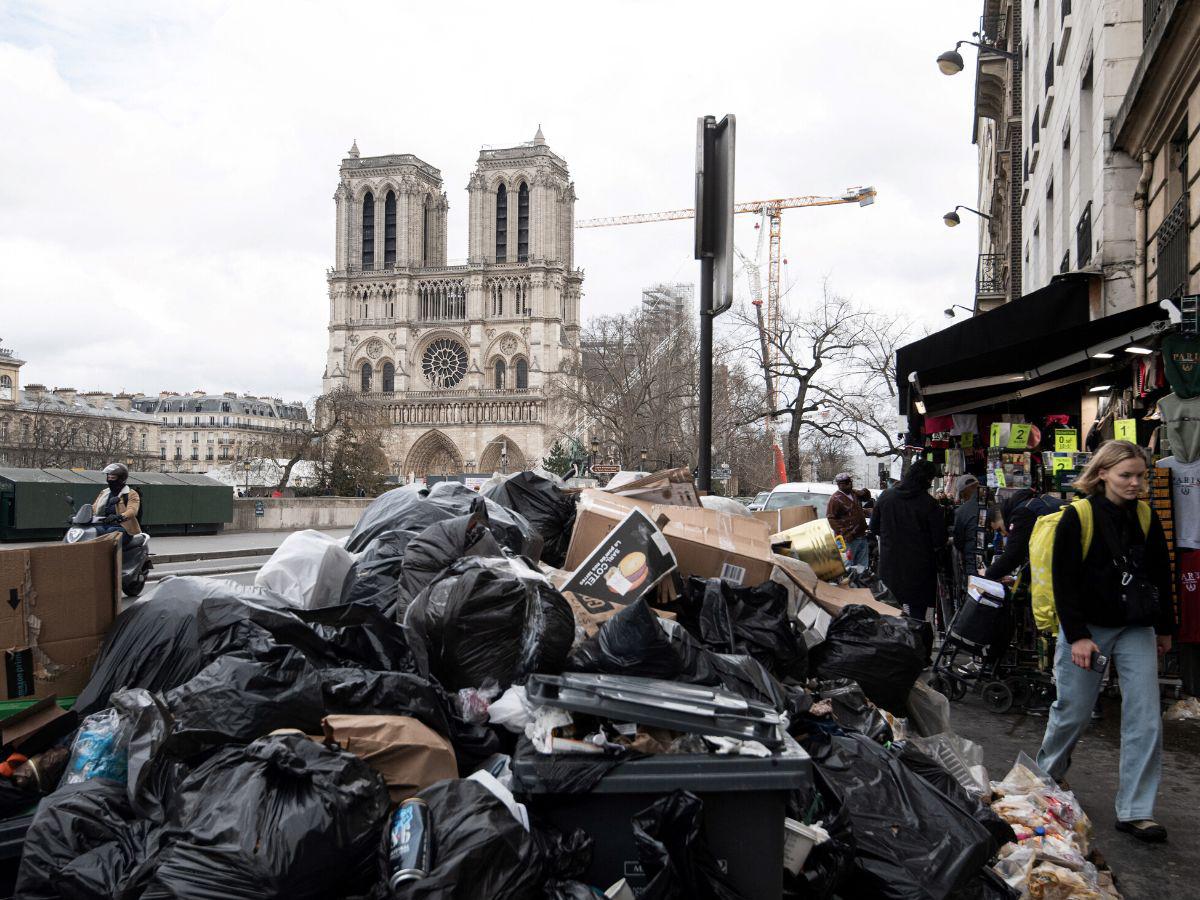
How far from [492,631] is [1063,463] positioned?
19.0 ft

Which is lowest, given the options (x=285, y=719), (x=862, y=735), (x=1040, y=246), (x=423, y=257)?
(x=862, y=735)

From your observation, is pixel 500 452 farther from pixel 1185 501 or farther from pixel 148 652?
pixel 148 652

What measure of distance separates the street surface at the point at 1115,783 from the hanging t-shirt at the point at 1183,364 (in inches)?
86.0

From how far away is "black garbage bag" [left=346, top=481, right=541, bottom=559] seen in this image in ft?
17.4

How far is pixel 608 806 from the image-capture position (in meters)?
2.82

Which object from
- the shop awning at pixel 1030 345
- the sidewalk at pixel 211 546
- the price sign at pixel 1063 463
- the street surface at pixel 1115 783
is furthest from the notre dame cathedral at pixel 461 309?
the street surface at pixel 1115 783

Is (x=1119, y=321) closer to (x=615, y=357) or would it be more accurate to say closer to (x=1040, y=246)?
(x=1040, y=246)

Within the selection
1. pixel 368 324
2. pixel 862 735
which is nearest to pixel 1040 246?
pixel 862 735

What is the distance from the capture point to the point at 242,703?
9.83 feet

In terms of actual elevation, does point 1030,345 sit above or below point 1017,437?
above

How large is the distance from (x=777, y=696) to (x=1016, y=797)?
126cm

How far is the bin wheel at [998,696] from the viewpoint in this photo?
6.70m

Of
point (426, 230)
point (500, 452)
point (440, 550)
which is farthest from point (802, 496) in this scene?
point (426, 230)

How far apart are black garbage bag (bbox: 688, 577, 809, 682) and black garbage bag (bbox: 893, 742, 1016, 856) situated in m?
0.66
